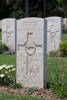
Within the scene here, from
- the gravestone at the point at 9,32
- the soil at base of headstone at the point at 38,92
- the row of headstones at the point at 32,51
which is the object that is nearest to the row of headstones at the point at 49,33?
the gravestone at the point at 9,32

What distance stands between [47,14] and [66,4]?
4707 millimetres

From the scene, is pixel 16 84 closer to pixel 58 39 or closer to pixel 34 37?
pixel 34 37

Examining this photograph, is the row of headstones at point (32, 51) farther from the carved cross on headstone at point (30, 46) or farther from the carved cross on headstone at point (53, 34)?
the carved cross on headstone at point (53, 34)

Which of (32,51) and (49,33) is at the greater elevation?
(49,33)

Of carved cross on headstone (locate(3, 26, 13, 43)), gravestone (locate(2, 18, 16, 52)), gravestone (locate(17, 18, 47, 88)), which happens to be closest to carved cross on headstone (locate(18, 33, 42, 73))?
gravestone (locate(17, 18, 47, 88))

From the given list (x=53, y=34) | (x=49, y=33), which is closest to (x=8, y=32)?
(x=49, y=33)

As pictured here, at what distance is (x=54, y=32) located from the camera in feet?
45.6

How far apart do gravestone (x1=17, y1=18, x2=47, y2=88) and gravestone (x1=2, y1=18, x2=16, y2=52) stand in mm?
7483

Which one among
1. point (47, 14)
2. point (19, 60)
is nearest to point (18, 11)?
point (47, 14)

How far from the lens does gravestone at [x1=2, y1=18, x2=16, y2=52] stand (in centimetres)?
1465

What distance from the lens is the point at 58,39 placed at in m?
13.9

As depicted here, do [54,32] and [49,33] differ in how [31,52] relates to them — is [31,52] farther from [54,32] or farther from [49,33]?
[49,33]

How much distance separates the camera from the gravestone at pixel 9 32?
1465 centimetres

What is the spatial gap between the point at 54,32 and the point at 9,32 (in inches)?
95.5
